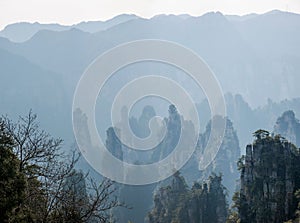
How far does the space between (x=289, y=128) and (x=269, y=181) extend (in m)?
44.3

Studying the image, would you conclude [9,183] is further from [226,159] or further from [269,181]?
[226,159]

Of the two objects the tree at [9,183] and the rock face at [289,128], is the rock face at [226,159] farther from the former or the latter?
the tree at [9,183]

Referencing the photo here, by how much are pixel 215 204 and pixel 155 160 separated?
31.9m

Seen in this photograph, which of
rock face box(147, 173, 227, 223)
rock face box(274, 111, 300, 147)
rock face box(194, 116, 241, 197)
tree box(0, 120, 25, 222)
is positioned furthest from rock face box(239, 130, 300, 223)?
rock face box(274, 111, 300, 147)

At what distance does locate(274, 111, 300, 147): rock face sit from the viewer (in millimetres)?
70125

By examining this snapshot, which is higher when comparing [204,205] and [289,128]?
[289,128]

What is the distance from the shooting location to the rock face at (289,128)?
70125 mm

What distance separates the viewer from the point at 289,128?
2798 inches

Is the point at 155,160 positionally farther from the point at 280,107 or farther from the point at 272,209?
the point at 280,107

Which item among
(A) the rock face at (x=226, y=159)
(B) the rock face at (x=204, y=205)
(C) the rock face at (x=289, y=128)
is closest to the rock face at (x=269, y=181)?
(B) the rock face at (x=204, y=205)

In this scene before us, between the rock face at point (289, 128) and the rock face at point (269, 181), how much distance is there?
42.0 meters

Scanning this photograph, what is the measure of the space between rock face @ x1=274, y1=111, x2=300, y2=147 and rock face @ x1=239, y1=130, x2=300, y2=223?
138 ft

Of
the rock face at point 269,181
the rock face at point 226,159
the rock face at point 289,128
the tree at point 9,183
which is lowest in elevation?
the tree at point 9,183

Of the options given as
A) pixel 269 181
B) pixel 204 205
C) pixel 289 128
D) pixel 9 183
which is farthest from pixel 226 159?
pixel 9 183
